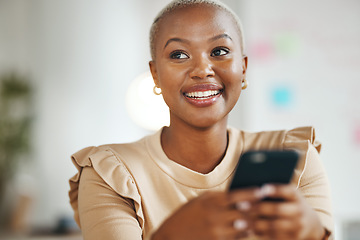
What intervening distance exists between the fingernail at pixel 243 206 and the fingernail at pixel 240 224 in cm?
2

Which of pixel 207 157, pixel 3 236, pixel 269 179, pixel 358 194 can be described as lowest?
pixel 3 236

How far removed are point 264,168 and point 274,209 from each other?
66mm

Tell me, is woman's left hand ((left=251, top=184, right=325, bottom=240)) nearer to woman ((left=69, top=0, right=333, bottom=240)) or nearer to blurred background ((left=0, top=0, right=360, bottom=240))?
woman ((left=69, top=0, right=333, bottom=240))

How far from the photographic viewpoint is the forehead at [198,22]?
3.77ft

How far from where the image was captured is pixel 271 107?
3490 millimetres

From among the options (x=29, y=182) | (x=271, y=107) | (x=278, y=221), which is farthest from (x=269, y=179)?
(x=29, y=182)

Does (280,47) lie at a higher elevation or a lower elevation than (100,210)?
higher

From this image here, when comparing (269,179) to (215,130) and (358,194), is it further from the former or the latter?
(358,194)

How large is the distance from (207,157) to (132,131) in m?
3.50

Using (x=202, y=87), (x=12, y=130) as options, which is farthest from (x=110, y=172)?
(x=12, y=130)

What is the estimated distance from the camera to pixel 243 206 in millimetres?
740

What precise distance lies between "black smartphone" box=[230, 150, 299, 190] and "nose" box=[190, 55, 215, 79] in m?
0.43

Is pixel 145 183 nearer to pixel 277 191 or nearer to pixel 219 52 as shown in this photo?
pixel 219 52

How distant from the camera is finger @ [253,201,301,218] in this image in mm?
740
